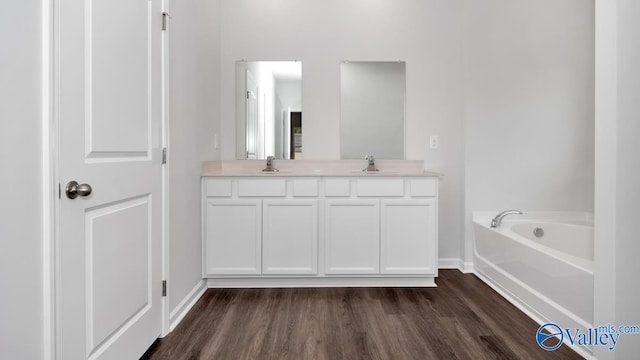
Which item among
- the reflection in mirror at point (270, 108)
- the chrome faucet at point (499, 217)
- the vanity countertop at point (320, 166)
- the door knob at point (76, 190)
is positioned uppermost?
the reflection in mirror at point (270, 108)

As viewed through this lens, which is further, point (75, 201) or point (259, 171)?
point (259, 171)

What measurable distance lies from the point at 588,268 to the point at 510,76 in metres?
1.91

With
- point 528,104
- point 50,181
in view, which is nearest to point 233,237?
point 50,181

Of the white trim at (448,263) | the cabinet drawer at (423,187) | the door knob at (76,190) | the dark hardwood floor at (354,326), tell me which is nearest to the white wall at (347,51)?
the white trim at (448,263)

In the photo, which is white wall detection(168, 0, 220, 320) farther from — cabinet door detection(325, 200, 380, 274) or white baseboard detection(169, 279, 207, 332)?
cabinet door detection(325, 200, 380, 274)

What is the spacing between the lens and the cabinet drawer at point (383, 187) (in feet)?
8.99

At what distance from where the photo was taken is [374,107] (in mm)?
3215

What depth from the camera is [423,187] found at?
8.99 ft

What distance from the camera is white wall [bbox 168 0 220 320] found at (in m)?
2.16

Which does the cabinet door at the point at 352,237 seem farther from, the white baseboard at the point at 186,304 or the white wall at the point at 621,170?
the white wall at the point at 621,170

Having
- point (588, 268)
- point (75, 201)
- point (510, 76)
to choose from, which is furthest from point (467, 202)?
point (75, 201)

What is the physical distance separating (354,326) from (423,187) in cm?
116

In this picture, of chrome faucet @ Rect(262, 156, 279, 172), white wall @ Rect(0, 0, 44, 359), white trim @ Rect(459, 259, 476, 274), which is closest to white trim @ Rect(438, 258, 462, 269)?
white trim @ Rect(459, 259, 476, 274)

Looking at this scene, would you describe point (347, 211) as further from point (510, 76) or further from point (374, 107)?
point (510, 76)
